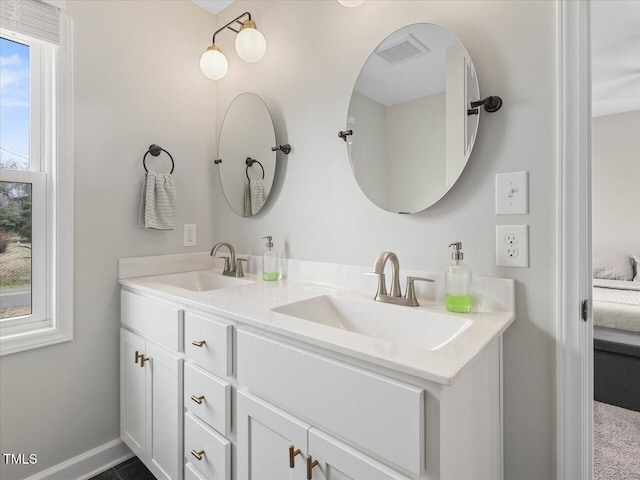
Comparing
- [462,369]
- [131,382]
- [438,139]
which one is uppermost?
[438,139]

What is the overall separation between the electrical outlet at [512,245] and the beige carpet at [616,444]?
1.31m

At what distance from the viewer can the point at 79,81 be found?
5.08 feet

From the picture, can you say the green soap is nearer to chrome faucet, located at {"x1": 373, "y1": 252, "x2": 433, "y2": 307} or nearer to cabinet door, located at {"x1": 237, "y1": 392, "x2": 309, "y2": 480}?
chrome faucet, located at {"x1": 373, "y1": 252, "x2": 433, "y2": 307}

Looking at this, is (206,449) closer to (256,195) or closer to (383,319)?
(383,319)

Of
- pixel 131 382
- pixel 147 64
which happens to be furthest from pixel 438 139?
pixel 131 382

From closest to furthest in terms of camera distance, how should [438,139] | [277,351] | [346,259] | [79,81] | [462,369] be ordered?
[462,369] → [277,351] → [438,139] → [346,259] → [79,81]

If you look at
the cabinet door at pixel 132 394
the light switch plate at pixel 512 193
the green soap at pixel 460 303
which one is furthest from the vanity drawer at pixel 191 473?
the light switch plate at pixel 512 193

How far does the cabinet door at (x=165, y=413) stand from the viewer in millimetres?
1272

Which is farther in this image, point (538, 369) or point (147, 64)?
point (147, 64)

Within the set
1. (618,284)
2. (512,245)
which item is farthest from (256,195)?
(618,284)

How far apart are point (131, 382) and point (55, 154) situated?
107 cm

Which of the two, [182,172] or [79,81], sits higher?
[79,81]

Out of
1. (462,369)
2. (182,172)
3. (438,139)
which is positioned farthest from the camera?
(182,172)

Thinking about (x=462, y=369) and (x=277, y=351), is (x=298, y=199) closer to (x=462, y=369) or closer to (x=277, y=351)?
(x=277, y=351)
